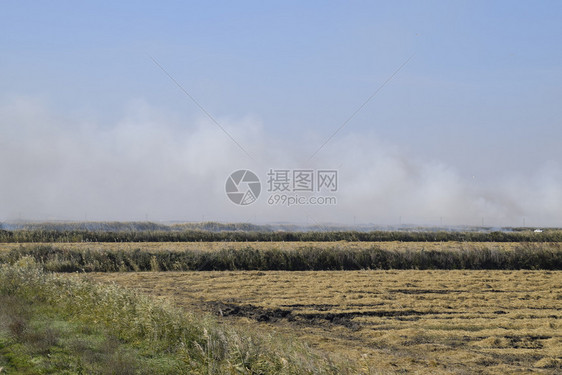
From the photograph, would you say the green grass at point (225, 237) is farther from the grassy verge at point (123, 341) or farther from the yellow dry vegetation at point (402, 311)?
the grassy verge at point (123, 341)

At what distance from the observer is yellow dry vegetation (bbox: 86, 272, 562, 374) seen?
35.5 feet

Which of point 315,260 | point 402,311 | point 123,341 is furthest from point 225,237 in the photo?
point 123,341

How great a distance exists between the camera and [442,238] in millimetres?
50031

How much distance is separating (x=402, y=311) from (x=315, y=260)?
9.97 m

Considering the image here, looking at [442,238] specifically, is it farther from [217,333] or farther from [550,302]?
[217,333]

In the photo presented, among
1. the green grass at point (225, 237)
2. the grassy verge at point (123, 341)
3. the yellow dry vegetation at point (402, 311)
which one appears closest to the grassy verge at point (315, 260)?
the yellow dry vegetation at point (402, 311)

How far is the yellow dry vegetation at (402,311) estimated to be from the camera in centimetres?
1083

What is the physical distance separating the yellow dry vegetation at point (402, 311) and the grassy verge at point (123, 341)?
1.37 m

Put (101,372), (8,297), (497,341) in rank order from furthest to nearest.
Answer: (8,297) < (497,341) < (101,372)

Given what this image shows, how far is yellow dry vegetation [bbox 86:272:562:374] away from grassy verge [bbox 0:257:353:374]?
1.37 meters

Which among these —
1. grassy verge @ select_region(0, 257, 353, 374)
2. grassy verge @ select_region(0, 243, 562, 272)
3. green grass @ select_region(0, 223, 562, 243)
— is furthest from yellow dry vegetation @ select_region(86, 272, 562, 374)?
green grass @ select_region(0, 223, 562, 243)

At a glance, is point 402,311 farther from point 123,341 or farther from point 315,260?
point 315,260

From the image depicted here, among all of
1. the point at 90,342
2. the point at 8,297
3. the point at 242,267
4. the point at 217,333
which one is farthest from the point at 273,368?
the point at 242,267

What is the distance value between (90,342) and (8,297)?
14.8ft
